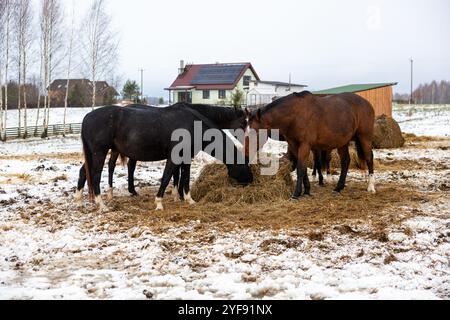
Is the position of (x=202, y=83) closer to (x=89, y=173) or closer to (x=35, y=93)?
(x=35, y=93)

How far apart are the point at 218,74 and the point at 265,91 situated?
5819mm

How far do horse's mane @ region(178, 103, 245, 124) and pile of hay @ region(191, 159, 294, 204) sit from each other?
3.54ft

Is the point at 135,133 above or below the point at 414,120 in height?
below

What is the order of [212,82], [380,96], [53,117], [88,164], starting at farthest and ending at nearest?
[212,82] → [53,117] → [380,96] → [88,164]

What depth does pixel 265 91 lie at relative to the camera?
49.7 metres

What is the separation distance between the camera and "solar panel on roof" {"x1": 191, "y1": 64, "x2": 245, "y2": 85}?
46.9m

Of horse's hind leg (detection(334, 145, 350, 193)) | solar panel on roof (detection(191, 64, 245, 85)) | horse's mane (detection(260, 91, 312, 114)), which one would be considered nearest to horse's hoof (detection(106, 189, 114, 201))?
horse's mane (detection(260, 91, 312, 114))

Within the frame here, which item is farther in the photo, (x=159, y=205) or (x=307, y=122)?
(x=307, y=122)

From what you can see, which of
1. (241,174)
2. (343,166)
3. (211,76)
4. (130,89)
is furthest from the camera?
(211,76)

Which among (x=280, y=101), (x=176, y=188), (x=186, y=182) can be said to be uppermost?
(x=280, y=101)

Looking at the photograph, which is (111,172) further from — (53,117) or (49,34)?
(53,117)

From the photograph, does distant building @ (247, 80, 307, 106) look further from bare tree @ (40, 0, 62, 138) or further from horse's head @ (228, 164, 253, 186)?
horse's head @ (228, 164, 253, 186)

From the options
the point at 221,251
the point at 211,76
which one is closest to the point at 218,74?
the point at 211,76
